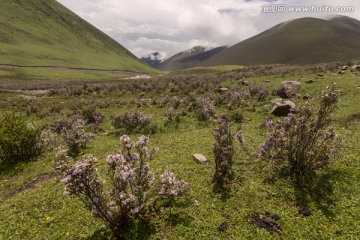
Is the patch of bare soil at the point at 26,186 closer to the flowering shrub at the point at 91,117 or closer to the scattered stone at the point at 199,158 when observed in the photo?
the scattered stone at the point at 199,158

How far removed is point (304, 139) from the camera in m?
7.50

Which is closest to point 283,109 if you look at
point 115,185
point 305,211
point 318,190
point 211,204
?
point 318,190

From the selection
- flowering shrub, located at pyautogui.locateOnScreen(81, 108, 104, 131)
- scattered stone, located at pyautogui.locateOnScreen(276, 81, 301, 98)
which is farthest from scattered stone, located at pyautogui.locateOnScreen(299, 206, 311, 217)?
scattered stone, located at pyautogui.locateOnScreen(276, 81, 301, 98)

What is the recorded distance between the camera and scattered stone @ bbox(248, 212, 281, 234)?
6.21 meters

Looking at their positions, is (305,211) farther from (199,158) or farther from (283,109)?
(283,109)

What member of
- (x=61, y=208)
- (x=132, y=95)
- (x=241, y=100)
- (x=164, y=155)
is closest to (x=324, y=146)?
(x=164, y=155)

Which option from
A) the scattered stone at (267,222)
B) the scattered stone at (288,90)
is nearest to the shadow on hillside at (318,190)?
the scattered stone at (267,222)

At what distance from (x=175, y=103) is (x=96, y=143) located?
984 cm

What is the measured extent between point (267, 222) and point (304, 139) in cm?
287

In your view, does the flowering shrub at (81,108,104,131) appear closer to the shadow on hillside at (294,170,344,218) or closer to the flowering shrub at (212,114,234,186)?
→ the flowering shrub at (212,114,234,186)

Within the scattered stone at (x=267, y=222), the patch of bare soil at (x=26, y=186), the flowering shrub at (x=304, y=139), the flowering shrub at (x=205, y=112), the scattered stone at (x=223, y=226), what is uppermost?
Result: the flowering shrub at (x=304, y=139)

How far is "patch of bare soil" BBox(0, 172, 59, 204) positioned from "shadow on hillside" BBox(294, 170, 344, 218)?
32.9 feet

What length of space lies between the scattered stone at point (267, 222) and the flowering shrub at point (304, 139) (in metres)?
1.90

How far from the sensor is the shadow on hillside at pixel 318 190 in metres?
6.80
